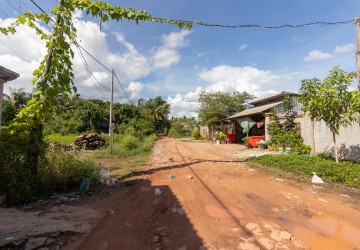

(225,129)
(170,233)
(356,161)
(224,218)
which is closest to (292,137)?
(356,161)

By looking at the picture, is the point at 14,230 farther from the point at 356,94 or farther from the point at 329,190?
the point at 356,94

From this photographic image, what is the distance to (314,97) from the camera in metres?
9.67

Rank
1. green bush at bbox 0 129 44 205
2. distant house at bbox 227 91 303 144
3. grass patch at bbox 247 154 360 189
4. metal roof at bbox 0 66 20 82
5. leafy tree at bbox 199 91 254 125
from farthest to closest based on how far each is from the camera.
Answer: leafy tree at bbox 199 91 254 125, distant house at bbox 227 91 303 144, grass patch at bbox 247 154 360 189, metal roof at bbox 0 66 20 82, green bush at bbox 0 129 44 205

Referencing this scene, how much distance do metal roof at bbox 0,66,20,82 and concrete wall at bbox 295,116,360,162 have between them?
13.0m

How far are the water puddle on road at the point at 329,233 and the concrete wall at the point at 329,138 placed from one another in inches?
276

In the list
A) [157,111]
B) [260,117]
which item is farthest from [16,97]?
[260,117]

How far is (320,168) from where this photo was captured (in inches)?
350

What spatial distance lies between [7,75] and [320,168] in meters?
10.6

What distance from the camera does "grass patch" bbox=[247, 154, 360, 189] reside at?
7969 millimetres

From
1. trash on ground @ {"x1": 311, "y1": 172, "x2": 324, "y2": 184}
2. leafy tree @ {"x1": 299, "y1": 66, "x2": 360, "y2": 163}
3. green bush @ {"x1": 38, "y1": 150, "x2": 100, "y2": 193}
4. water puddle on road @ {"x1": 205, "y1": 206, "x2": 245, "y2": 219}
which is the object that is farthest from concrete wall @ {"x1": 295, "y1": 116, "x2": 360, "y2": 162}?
green bush @ {"x1": 38, "y1": 150, "x2": 100, "y2": 193}

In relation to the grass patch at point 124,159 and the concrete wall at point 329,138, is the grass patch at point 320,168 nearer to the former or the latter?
the concrete wall at point 329,138

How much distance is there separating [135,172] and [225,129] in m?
23.2

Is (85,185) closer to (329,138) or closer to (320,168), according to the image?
(320,168)

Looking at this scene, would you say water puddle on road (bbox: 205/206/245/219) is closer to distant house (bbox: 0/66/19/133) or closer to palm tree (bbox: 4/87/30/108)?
distant house (bbox: 0/66/19/133)
